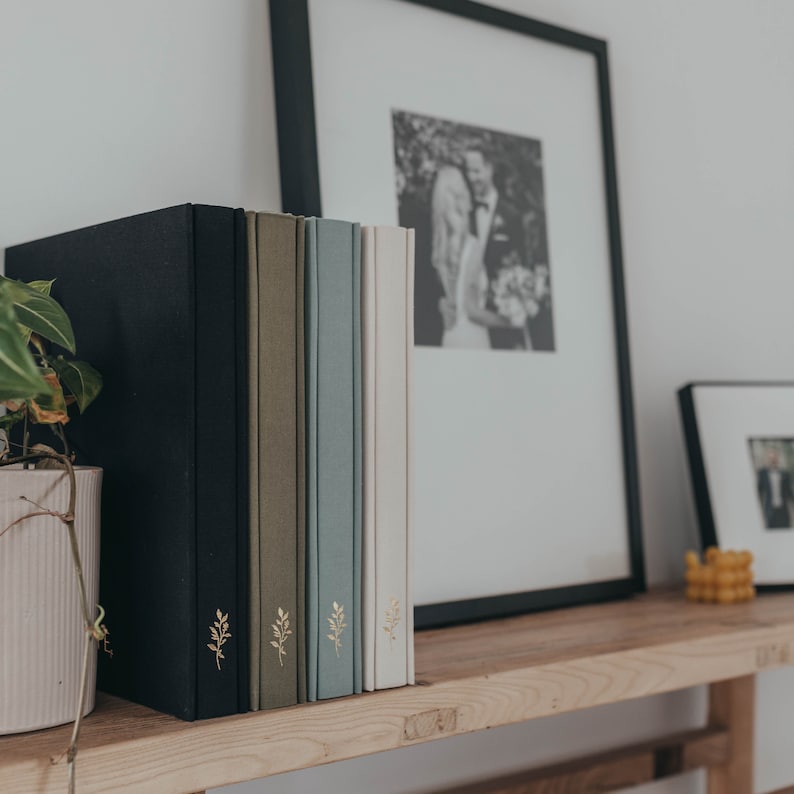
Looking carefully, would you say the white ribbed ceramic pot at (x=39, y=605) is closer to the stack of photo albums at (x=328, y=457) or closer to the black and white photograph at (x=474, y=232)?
the stack of photo albums at (x=328, y=457)

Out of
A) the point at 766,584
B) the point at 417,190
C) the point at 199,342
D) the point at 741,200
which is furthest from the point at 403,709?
the point at 741,200

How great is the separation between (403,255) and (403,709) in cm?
28

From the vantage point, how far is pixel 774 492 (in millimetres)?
1094

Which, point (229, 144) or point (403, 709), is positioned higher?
point (229, 144)

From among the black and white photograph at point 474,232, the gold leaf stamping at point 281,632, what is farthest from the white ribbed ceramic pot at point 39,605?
the black and white photograph at point 474,232

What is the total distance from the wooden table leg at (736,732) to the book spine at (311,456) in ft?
2.30

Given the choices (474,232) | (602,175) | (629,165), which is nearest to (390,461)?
(474,232)

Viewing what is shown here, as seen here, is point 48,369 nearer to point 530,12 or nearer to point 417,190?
point 417,190

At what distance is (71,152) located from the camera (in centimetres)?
77

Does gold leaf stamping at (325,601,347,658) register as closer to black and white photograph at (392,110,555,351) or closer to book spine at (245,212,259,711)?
book spine at (245,212,259,711)

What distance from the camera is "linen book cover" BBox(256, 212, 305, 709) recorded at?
1.94 feet

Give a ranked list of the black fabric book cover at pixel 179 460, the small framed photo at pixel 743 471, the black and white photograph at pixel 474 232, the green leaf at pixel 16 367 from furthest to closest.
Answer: the small framed photo at pixel 743 471
the black and white photograph at pixel 474 232
the black fabric book cover at pixel 179 460
the green leaf at pixel 16 367

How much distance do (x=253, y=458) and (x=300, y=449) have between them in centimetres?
3

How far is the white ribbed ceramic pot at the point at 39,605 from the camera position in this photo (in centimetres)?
54
